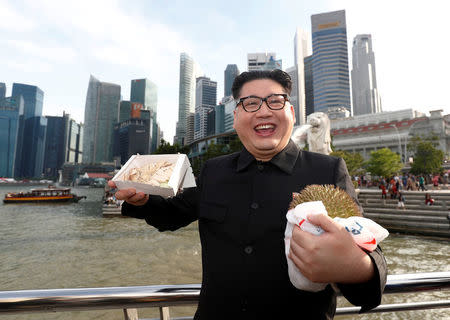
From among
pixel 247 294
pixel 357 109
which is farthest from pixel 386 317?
pixel 357 109

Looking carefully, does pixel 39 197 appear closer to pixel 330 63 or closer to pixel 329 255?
pixel 329 255

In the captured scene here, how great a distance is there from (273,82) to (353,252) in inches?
46.4

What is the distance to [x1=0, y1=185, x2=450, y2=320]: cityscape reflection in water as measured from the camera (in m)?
7.21

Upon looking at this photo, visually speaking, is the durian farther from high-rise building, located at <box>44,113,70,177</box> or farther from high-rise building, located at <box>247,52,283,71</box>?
high-rise building, located at <box>44,113,70,177</box>

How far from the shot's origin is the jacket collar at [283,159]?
5.09ft

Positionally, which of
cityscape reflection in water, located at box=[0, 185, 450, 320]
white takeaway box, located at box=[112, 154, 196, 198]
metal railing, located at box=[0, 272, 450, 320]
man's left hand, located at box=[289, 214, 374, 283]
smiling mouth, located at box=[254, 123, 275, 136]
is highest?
smiling mouth, located at box=[254, 123, 275, 136]

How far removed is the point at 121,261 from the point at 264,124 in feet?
39.8

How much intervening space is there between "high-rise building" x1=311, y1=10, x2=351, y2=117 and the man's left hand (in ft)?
452

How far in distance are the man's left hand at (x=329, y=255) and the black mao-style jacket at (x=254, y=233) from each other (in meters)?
0.49

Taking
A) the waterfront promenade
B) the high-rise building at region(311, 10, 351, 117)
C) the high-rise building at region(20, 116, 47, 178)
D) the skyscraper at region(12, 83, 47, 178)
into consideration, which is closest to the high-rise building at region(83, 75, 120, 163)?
the high-rise building at region(20, 116, 47, 178)

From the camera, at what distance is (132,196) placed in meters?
1.71

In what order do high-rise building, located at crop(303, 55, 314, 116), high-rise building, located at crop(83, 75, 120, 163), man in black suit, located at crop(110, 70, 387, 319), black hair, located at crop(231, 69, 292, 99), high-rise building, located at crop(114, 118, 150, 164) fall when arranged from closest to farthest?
man in black suit, located at crop(110, 70, 387, 319) < black hair, located at crop(231, 69, 292, 99) < high-rise building, located at crop(114, 118, 150, 164) < high-rise building, located at crop(303, 55, 314, 116) < high-rise building, located at crop(83, 75, 120, 163)

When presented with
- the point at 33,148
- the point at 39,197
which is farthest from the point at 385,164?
the point at 33,148

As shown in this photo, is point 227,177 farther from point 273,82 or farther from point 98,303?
point 98,303
